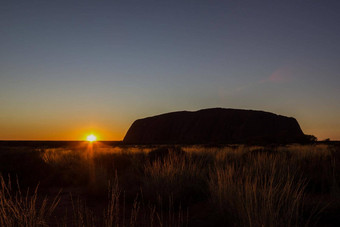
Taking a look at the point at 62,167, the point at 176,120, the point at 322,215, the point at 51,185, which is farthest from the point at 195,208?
the point at 176,120

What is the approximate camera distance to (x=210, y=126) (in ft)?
258

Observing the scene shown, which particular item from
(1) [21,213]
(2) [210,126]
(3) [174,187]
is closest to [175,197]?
(3) [174,187]

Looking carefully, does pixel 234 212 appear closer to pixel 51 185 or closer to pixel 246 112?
pixel 51 185

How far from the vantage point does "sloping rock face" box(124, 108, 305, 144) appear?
72.6 metres

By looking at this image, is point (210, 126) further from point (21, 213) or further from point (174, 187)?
point (21, 213)

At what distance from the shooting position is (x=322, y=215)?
164 inches

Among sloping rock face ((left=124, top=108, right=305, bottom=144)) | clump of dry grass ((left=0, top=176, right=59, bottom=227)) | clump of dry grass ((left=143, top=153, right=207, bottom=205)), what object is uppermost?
sloping rock face ((left=124, top=108, right=305, bottom=144))

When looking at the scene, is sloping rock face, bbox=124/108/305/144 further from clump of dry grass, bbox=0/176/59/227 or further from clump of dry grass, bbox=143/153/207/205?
clump of dry grass, bbox=0/176/59/227

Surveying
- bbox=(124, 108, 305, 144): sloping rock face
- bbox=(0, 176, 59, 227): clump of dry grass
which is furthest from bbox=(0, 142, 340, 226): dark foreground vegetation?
bbox=(124, 108, 305, 144): sloping rock face

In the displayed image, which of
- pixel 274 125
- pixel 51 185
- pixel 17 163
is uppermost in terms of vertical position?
pixel 274 125

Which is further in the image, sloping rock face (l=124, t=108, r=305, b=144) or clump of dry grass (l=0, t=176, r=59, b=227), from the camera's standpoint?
sloping rock face (l=124, t=108, r=305, b=144)

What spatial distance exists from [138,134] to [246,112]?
34.3m

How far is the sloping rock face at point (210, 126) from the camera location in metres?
72.6

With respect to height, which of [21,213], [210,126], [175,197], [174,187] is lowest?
[175,197]
